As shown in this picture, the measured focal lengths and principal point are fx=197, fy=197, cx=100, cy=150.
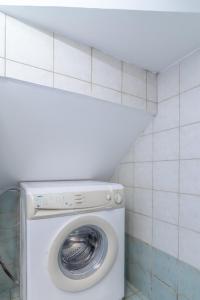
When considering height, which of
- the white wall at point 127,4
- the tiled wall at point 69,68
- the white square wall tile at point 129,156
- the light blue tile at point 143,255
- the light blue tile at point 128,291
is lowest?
the light blue tile at point 128,291

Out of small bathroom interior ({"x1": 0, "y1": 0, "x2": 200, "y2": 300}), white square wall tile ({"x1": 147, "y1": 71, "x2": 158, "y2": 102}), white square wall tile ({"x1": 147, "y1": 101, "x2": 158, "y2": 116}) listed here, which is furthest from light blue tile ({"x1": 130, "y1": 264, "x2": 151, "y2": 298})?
white square wall tile ({"x1": 147, "y1": 71, "x2": 158, "y2": 102})

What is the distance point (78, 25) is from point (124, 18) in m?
0.24

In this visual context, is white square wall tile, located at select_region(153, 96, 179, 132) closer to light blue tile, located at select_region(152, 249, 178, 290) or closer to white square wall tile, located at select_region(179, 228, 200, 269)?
white square wall tile, located at select_region(179, 228, 200, 269)

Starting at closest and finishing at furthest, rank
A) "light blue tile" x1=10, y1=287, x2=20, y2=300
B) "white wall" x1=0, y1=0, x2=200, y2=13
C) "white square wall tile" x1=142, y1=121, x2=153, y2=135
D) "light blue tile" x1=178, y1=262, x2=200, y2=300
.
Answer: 1. "white wall" x1=0, y1=0, x2=200, y2=13
2. "light blue tile" x1=178, y1=262, x2=200, y2=300
3. "light blue tile" x1=10, y1=287, x2=20, y2=300
4. "white square wall tile" x1=142, y1=121, x2=153, y2=135

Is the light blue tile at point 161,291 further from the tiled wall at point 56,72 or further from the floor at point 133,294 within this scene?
the tiled wall at point 56,72

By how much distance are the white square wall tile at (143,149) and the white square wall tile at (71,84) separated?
60 centimetres

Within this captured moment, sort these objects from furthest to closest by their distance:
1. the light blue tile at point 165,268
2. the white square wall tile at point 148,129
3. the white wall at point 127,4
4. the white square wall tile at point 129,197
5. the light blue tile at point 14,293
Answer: the white square wall tile at point 129,197 → the white square wall tile at point 148,129 → the light blue tile at point 14,293 → the light blue tile at point 165,268 → the white wall at point 127,4

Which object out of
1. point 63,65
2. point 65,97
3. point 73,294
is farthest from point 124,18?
point 73,294

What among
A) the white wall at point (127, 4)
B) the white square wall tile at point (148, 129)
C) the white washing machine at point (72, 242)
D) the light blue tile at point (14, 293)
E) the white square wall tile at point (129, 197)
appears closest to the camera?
the white wall at point (127, 4)

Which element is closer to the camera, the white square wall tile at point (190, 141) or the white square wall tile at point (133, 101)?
the white square wall tile at point (190, 141)

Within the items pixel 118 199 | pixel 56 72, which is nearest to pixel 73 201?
pixel 118 199

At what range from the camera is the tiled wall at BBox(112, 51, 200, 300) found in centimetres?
121

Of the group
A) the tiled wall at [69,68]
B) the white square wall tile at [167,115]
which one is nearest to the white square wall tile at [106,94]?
the tiled wall at [69,68]

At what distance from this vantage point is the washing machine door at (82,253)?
110cm
